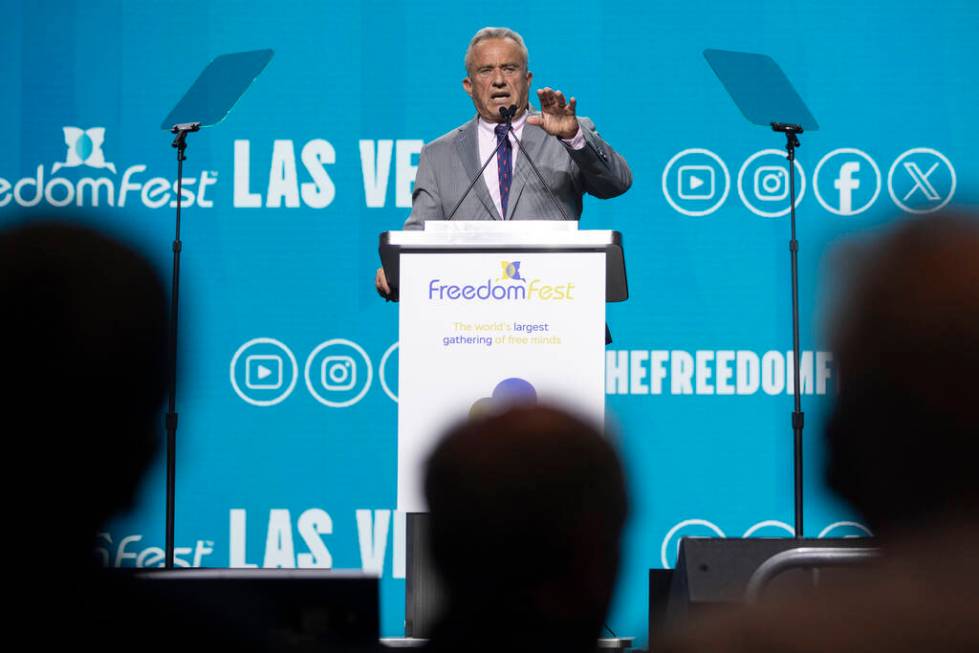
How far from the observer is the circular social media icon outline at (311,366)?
4828 mm

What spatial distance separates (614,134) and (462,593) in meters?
4.06

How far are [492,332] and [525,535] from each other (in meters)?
1.76

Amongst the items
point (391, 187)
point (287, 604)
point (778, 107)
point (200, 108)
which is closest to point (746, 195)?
point (778, 107)

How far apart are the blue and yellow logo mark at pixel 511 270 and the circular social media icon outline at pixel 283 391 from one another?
2.27m

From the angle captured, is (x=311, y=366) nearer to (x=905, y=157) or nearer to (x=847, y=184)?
(x=847, y=184)

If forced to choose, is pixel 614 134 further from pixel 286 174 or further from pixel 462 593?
pixel 462 593

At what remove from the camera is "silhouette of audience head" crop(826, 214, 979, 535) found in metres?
0.88

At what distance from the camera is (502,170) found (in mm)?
3484

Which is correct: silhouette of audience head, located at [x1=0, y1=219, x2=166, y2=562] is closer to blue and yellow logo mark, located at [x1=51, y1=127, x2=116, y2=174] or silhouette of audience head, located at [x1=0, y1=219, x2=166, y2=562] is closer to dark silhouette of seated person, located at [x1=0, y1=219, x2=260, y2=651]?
dark silhouette of seated person, located at [x1=0, y1=219, x2=260, y2=651]

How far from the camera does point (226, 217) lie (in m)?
4.89

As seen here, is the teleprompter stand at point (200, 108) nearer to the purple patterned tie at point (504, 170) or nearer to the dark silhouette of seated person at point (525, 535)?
the purple patterned tie at point (504, 170)

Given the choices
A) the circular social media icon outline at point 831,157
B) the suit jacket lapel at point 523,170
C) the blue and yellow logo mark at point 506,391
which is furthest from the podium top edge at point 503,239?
the circular social media icon outline at point 831,157

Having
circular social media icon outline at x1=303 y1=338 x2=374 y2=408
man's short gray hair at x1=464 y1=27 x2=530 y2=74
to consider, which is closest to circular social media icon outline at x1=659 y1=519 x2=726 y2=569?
circular social media icon outline at x1=303 y1=338 x2=374 y2=408

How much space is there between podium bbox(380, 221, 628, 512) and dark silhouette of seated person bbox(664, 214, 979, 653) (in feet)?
5.65
